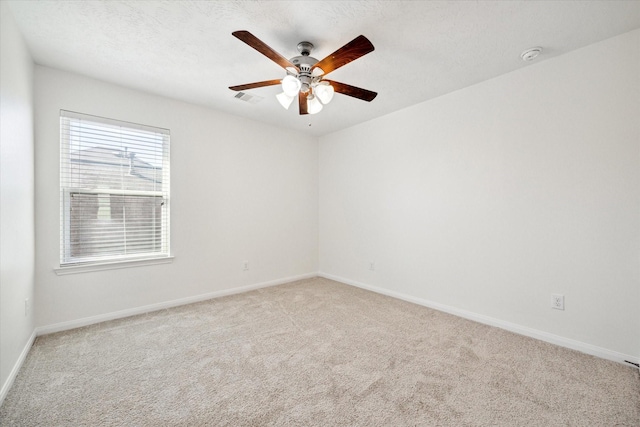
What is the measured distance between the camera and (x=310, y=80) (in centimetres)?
216

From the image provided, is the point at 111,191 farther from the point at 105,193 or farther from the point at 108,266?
the point at 108,266

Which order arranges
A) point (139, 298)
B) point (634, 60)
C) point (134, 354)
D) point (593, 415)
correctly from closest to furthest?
point (593, 415) < point (634, 60) < point (134, 354) < point (139, 298)

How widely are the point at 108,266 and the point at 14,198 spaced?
1.13m

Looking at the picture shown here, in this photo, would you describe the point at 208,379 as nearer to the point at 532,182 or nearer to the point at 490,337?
the point at 490,337

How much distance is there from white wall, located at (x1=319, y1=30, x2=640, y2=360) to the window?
2784mm

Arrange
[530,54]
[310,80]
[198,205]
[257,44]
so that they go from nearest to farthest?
[257,44]
[310,80]
[530,54]
[198,205]

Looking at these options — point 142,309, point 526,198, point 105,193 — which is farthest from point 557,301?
point 105,193

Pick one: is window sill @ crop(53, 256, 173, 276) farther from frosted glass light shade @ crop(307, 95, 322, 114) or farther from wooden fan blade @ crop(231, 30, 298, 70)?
wooden fan blade @ crop(231, 30, 298, 70)

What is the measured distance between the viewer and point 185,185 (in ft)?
11.1

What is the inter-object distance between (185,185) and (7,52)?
177 centimetres

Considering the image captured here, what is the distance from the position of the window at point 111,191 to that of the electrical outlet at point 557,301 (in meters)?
3.95

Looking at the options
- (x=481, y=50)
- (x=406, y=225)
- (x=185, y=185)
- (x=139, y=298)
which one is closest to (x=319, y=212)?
(x=406, y=225)

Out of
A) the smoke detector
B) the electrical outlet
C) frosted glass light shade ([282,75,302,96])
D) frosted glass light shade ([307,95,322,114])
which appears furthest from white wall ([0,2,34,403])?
the electrical outlet

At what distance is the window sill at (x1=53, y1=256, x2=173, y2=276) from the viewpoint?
2635mm
